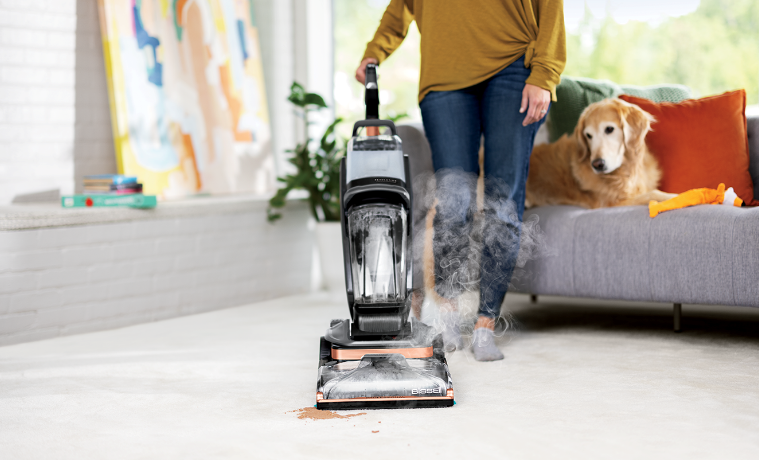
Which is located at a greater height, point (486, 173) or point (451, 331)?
point (486, 173)

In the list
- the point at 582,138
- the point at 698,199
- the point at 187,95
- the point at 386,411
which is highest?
the point at 187,95

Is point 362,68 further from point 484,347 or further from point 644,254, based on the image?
point 644,254

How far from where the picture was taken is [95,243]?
2477 millimetres

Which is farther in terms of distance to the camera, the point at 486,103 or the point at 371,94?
the point at 486,103

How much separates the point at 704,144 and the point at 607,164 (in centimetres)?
37

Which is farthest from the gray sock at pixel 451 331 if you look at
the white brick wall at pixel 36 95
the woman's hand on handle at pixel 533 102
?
the white brick wall at pixel 36 95

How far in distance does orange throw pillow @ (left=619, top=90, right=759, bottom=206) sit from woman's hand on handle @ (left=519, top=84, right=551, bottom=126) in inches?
27.5

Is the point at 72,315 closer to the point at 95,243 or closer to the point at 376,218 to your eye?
the point at 95,243

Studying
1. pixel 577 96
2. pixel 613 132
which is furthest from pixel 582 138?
pixel 577 96

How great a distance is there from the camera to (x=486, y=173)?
2.03 meters

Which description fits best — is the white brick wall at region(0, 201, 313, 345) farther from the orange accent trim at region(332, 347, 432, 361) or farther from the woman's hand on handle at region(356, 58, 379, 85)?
the orange accent trim at region(332, 347, 432, 361)

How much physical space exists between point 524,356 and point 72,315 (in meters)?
1.52

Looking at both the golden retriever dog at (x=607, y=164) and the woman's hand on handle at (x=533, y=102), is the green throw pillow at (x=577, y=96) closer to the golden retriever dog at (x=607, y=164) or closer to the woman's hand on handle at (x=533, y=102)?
the golden retriever dog at (x=607, y=164)

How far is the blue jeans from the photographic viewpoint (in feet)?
6.48
